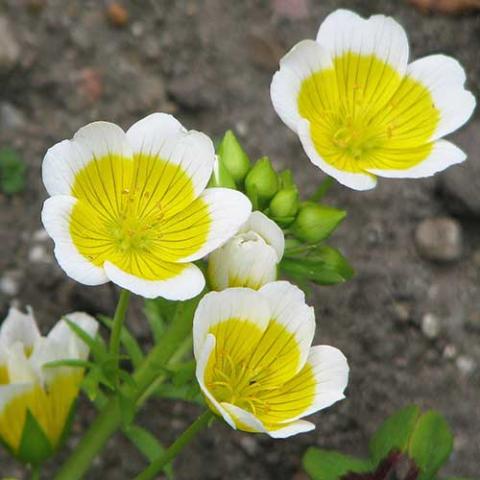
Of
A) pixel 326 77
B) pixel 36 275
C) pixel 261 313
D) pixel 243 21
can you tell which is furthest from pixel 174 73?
pixel 261 313

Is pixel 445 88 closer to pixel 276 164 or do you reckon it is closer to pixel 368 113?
pixel 368 113

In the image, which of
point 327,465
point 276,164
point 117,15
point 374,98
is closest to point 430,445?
point 327,465

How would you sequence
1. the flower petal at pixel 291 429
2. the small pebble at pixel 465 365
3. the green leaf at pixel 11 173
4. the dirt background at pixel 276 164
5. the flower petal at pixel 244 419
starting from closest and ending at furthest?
the flower petal at pixel 244 419 → the flower petal at pixel 291 429 → the dirt background at pixel 276 164 → the small pebble at pixel 465 365 → the green leaf at pixel 11 173

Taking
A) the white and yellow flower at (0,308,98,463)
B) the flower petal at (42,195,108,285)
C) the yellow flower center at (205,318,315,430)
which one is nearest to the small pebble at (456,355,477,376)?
the yellow flower center at (205,318,315,430)

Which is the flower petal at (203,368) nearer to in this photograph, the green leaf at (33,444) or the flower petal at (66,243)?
the flower petal at (66,243)

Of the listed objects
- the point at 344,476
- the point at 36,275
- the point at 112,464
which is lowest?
the point at 112,464

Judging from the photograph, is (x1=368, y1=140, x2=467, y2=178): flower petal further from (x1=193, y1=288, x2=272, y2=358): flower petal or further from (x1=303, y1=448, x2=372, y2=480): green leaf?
(x1=303, y1=448, x2=372, y2=480): green leaf

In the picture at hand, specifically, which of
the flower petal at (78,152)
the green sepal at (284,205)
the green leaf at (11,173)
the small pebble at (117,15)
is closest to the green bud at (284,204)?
the green sepal at (284,205)

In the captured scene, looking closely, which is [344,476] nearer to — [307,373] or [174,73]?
[307,373]
